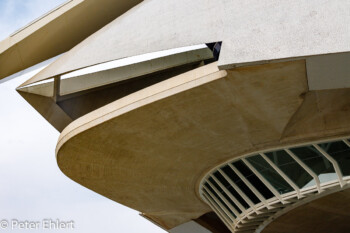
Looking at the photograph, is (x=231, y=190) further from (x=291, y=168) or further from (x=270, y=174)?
(x=291, y=168)

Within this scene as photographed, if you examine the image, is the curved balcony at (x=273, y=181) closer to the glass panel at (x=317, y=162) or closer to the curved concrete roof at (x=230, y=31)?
the glass panel at (x=317, y=162)

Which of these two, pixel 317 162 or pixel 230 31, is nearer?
pixel 230 31

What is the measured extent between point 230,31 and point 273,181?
286 inches

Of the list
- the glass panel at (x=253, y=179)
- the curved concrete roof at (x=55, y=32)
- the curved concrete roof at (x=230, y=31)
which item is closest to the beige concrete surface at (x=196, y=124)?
the glass panel at (x=253, y=179)

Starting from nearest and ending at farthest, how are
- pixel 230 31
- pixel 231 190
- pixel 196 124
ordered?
pixel 230 31 < pixel 196 124 < pixel 231 190

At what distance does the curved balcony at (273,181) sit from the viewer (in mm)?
17016

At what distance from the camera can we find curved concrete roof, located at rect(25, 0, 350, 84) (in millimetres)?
12531

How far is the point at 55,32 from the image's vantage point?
64.5ft

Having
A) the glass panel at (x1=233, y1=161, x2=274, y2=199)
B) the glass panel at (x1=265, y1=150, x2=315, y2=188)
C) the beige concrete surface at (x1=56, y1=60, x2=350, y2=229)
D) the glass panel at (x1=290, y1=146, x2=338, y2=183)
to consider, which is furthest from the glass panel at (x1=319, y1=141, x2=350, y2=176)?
the glass panel at (x1=233, y1=161, x2=274, y2=199)

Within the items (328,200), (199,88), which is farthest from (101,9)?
(328,200)

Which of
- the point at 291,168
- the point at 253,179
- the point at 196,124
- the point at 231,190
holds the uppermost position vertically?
the point at 196,124

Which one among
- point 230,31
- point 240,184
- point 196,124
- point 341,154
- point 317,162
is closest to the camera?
point 230,31

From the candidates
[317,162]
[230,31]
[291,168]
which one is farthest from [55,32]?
[317,162]

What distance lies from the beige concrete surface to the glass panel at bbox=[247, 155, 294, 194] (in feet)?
2.09
